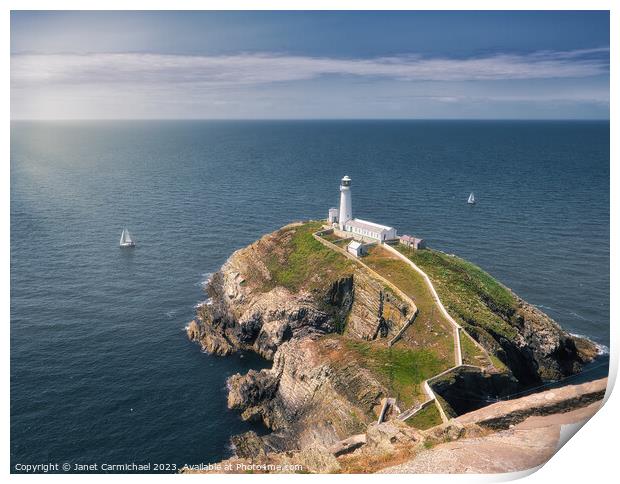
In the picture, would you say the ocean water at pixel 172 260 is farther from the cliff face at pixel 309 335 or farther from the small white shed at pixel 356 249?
the small white shed at pixel 356 249

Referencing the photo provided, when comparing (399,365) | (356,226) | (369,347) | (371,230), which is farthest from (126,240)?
(399,365)

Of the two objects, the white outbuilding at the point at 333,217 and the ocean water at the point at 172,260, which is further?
the white outbuilding at the point at 333,217

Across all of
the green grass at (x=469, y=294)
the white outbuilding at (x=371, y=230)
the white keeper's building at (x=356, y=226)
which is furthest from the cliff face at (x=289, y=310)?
the green grass at (x=469, y=294)

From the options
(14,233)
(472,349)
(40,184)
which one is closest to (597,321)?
(472,349)

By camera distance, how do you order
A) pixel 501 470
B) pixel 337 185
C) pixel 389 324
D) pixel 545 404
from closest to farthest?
1. pixel 501 470
2. pixel 545 404
3. pixel 389 324
4. pixel 337 185

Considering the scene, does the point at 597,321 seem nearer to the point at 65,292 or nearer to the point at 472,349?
the point at 472,349
